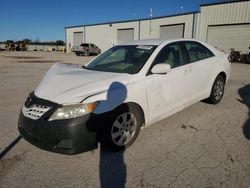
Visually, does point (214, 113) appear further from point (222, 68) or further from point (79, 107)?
point (79, 107)

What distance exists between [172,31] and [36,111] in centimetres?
2519

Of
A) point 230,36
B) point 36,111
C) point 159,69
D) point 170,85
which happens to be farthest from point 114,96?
point 230,36

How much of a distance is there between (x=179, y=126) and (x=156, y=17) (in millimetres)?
25383

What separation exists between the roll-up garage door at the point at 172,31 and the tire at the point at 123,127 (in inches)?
886

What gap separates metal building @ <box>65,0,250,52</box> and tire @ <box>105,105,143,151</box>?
40.1 ft

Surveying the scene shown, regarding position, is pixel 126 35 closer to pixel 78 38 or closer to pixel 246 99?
pixel 78 38

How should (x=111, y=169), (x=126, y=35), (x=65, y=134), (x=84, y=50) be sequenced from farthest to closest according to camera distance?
(x=126, y=35)
(x=84, y=50)
(x=111, y=169)
(x=65, y=134)

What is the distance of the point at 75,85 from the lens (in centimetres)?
324

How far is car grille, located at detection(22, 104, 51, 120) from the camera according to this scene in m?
2.95

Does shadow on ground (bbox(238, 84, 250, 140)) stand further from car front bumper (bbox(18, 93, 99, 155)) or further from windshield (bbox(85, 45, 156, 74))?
car front bumper (bbox(18, 93, 99, 155))

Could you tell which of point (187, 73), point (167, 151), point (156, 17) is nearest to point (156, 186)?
point (167, 151)

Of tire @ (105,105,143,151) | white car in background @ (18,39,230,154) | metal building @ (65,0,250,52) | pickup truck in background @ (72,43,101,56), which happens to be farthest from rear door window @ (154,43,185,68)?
pickup truck in background @ (72,43,101,56)

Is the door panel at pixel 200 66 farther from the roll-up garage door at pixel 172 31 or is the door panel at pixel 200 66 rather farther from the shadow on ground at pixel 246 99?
the roll-up garage door at pixel 172 31

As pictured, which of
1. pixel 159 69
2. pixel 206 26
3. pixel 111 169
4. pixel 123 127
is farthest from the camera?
pixel 206 26
